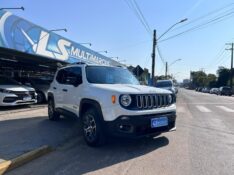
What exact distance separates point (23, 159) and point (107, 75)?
319 cm

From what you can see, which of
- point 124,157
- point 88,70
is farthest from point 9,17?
point 124,157

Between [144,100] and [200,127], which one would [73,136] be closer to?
[144,100]

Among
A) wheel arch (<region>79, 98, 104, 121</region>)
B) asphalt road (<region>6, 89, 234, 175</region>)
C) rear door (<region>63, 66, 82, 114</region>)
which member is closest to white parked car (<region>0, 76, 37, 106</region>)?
rear door (<region>63, 66, 82, 114</region>)

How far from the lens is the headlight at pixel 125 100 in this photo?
6235mm

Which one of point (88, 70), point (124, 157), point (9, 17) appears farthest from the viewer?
point (9, 17)

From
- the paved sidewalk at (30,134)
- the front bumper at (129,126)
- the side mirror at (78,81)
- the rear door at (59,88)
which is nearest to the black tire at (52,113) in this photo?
the paved sidewalk at (30,134)

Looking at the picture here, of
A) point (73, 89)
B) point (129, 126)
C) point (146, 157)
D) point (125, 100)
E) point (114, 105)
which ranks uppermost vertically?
point (73, 89)

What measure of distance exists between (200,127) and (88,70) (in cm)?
427

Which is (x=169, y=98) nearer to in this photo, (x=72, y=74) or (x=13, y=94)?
(x=72, y=74)

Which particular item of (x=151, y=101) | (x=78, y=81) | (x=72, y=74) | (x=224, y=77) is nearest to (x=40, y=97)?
(x=72, y=74)

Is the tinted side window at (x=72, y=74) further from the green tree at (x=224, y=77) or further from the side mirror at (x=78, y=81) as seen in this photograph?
the green tree at (x=224, y=77)

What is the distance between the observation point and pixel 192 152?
20.9ft

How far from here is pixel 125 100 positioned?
6270 millimetres

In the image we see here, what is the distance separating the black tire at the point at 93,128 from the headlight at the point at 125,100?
63 centimetres
